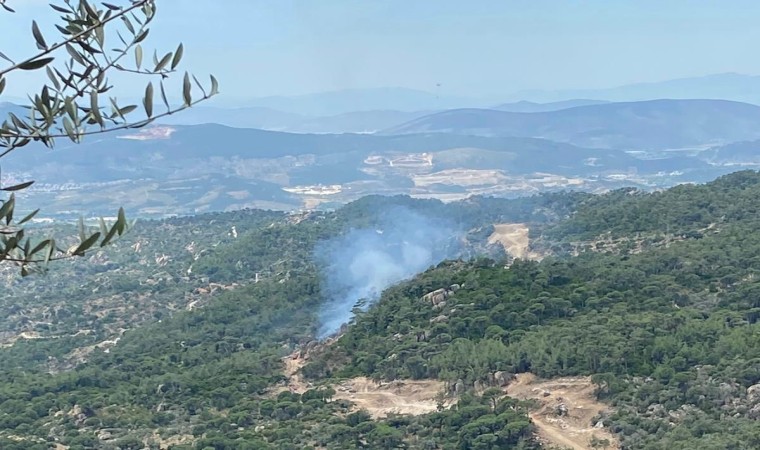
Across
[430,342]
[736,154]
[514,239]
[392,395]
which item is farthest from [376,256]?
[736,154]

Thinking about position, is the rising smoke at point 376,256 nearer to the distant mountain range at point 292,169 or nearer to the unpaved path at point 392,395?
the unpaved path at point 392,395

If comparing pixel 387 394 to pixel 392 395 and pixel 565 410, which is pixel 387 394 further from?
pixel 565 410

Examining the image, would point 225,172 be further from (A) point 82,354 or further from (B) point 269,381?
(B) point 269,381

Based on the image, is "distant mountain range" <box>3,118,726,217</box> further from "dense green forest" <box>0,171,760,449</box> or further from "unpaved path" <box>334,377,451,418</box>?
"unpaved path" <box>334,377,451,418</box>

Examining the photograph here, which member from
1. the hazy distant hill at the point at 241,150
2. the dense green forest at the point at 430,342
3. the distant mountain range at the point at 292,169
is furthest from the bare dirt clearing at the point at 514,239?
the hazy distant hill at the point at 241,150

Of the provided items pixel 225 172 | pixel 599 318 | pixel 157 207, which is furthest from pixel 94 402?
pixel 225 172

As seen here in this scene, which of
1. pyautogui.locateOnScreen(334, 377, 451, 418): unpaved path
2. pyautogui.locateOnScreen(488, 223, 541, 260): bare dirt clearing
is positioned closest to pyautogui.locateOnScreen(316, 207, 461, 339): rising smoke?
pyautogui.locateOnScreen(488, 223, 541, 260): bare dirt clearing
